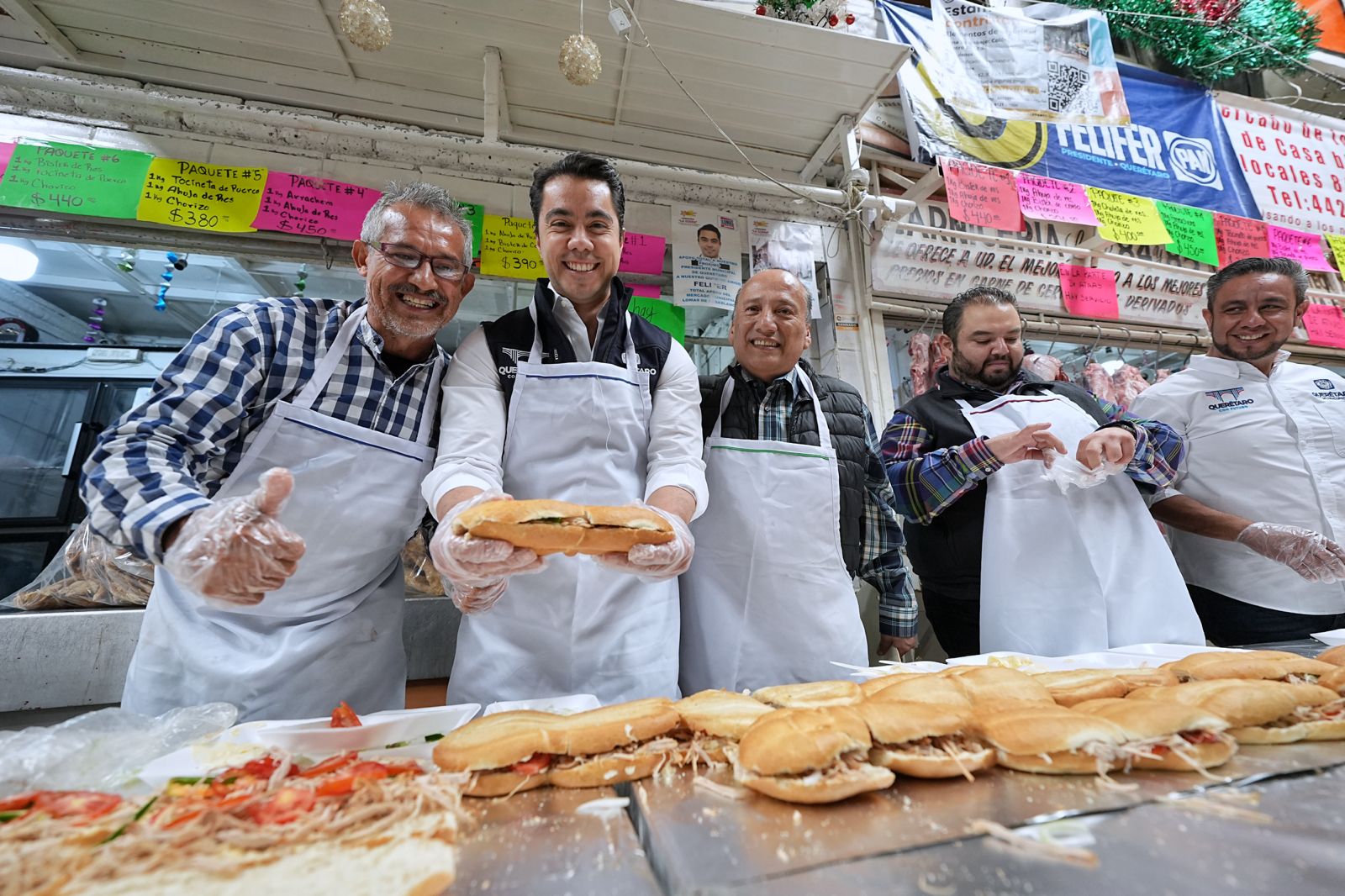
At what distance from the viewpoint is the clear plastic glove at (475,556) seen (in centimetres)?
141

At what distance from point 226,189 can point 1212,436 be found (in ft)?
18.4

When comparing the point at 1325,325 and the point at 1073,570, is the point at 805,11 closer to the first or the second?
the point at 1073,570

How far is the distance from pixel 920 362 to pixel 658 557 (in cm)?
349

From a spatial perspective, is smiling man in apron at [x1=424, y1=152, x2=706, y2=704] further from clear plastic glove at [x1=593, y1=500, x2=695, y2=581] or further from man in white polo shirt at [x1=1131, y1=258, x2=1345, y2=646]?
man in white polo shirt at [x1=1131, y1=258, x2=1345, y2=646]

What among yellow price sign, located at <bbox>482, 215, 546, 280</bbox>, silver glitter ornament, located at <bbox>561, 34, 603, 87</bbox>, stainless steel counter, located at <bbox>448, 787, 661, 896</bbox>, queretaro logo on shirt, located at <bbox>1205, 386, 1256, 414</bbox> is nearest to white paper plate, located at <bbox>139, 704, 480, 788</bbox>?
stainless steel counter, located at <bbox>448, 787, 661, 896</bbox>

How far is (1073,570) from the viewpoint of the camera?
2363 millimetres

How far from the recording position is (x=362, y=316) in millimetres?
1901

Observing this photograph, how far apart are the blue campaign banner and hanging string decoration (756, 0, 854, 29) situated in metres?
1.57

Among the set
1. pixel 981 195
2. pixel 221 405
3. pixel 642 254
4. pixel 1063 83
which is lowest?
pixel 221 405

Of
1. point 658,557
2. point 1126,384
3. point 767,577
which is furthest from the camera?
point 1126,384

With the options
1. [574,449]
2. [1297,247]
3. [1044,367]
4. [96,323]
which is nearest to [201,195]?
[96,323]

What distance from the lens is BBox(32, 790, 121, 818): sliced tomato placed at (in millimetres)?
832

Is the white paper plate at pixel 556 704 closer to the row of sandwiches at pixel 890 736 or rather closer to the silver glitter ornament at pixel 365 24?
the row of sandwiches at pixel 890 736

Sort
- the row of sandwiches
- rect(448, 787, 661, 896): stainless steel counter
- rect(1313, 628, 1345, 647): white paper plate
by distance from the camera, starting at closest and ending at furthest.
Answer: rect(448, 787, 661, 896): stainless steel counter < the row of sandwiches < rect(1313, 628, 1345, 647): white paper plate
